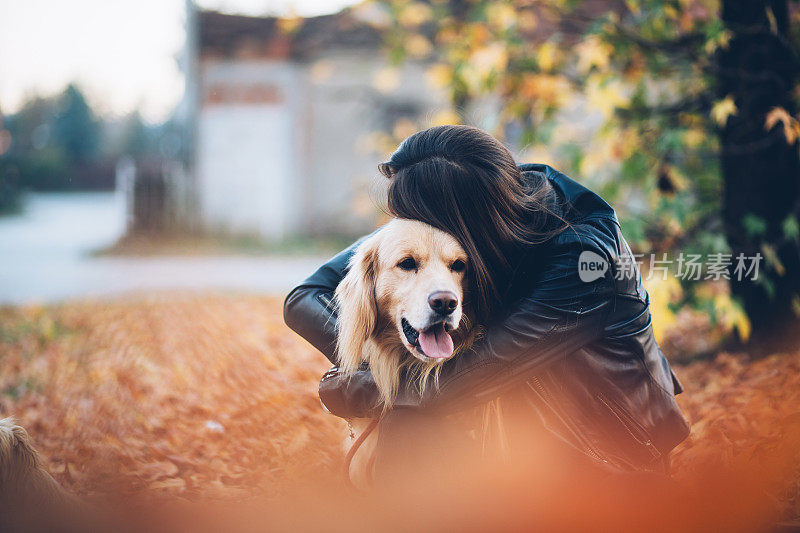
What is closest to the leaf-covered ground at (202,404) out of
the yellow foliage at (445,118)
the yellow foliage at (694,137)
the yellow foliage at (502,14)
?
the yellow foliage at (694,137)

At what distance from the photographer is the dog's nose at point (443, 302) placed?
1.96m

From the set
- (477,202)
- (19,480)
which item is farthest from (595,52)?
(19,480)

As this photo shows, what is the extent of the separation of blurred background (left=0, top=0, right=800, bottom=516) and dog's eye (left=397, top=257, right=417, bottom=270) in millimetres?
387

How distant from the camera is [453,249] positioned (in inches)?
80.8

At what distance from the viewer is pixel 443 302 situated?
197 centimetres

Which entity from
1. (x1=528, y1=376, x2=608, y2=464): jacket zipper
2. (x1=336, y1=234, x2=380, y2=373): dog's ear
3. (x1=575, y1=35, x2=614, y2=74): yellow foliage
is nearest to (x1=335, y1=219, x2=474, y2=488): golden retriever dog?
(x1=336, y1=234, x2=380, y2=373): dog's ear

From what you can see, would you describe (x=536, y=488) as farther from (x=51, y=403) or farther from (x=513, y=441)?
(x=51, y=403)

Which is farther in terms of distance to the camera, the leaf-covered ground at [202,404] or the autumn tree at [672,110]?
the autumn tree at [672,110]

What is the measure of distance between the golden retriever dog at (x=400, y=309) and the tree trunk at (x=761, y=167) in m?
2.79

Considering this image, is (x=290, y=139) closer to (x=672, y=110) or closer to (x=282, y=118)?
(x=282, y=118)

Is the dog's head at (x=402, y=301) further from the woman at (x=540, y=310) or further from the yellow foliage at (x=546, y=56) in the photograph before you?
the yellow foliage at (x=546, y=56)

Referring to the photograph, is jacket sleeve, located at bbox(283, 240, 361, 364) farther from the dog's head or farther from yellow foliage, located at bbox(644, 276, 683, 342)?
yellow foliage, located at bbox(644, 276, 683, 342)

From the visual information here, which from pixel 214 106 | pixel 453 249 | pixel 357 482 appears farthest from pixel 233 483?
pixel 214 106

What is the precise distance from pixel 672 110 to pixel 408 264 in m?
2.94
